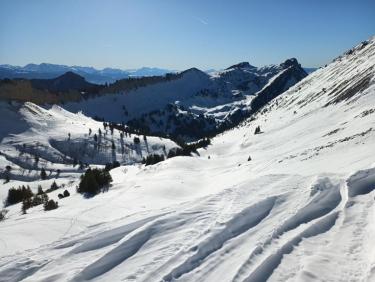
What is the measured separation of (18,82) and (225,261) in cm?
17896

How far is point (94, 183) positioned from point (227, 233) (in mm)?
22295

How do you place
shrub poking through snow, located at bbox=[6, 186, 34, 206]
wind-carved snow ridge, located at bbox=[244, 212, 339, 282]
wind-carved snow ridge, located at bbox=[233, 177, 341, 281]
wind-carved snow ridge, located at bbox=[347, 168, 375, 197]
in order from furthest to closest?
shrub poking through snow, located at bbox=[6, 186, 34, 206] → wind-carved snow ridge, located at bbox=[347, 168, 375, 197] → wind-carved snow ridge, located at bbox=[233, 177, 341, 281] → wind-carved snow ridge, located at bbox=[244, 212, 339, 282]

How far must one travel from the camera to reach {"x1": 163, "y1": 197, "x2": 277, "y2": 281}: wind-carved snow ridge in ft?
43.5

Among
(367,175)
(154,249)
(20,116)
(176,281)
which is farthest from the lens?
(20,116)

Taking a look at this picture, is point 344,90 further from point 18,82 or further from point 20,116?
Result: point 18,82

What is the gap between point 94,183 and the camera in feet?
117

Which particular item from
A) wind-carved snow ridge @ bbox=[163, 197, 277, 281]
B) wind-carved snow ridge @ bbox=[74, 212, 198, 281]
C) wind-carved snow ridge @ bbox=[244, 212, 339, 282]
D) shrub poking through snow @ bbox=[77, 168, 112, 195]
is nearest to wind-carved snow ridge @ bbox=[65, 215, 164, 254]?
wind-carved snow ridge @ bbox=[74, 212, 198, 281]

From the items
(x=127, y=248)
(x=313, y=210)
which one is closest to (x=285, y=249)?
(x=313, y=210)

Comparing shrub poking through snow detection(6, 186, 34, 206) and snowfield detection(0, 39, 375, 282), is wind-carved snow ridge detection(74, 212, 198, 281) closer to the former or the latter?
snowfield detection(0, 39, 375, 282)

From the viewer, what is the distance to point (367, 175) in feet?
65.4

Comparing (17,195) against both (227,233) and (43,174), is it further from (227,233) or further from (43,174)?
(227,233)

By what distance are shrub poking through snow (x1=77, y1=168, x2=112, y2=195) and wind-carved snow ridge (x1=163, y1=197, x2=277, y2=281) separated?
19.9m

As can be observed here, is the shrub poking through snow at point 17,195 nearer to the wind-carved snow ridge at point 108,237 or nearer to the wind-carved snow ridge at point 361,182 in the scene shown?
the wind-carved snow ridge at point 108,237

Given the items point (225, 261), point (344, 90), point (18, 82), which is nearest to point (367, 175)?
point (225, 261)
